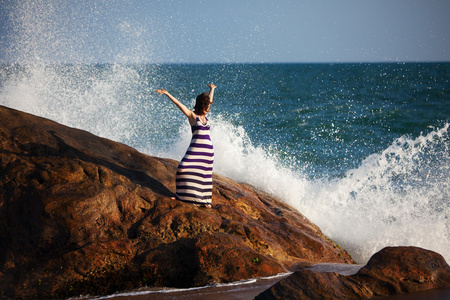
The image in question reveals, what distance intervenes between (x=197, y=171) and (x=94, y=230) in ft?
4.60

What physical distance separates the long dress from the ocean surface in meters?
3.49

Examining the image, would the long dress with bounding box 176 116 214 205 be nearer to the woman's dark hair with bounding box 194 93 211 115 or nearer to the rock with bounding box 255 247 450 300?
the woman's dark hair with bounding box 194 93 211 115

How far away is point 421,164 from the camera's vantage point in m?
11.9

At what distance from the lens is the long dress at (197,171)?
4934 mm

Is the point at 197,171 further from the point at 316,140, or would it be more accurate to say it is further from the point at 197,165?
the point at 316,140

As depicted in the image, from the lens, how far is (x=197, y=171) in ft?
16.3

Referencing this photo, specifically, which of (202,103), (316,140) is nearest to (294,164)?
(316,140)

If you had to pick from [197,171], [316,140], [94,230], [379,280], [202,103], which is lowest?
[379,280]

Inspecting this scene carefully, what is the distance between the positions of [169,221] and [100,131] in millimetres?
9564

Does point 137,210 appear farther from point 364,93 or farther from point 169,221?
point 364,93

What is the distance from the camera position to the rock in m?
3.30

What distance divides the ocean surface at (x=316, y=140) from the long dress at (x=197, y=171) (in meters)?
3.49

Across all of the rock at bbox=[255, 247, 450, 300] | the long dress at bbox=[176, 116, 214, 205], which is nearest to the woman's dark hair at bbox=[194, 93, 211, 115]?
the long dress at bbox=[176, 116, 214, 205]

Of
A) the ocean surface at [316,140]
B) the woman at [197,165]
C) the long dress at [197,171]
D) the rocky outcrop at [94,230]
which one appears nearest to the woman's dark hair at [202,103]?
the woman at [197,165]
